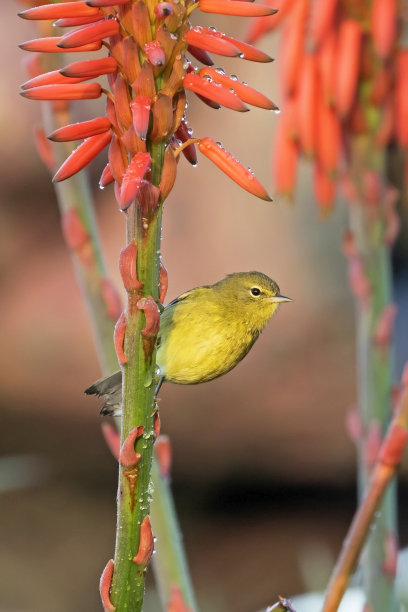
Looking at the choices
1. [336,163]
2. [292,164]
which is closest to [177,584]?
[336,163]

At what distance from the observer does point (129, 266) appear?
532 millimetres

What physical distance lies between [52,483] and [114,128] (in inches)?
145

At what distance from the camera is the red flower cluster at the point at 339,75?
132 cm

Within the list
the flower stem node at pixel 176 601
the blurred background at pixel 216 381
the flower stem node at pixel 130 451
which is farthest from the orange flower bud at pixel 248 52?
the blurred background at pixel 216 381

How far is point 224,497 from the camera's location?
12.7ft

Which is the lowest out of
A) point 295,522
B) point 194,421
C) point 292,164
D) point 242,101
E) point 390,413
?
point 295,522

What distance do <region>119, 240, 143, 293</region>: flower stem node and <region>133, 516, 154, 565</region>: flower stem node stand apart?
16 cm

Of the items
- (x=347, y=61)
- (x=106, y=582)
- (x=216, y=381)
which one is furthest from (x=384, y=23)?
(x=216, y=381)

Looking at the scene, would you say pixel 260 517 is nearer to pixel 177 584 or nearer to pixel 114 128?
pixel 177 584

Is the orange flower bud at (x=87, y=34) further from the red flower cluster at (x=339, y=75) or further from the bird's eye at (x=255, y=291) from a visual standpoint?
the red flower cluster at (x=339, y=75)

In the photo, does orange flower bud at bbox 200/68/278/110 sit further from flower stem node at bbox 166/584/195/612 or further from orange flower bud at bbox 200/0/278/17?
flower stem node at bbox 166/584/195/612

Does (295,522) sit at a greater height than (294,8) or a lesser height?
lesser

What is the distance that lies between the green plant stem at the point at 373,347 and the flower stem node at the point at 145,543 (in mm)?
688

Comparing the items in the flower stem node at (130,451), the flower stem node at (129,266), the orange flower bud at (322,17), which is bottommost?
the flower stem node at (130,451)
